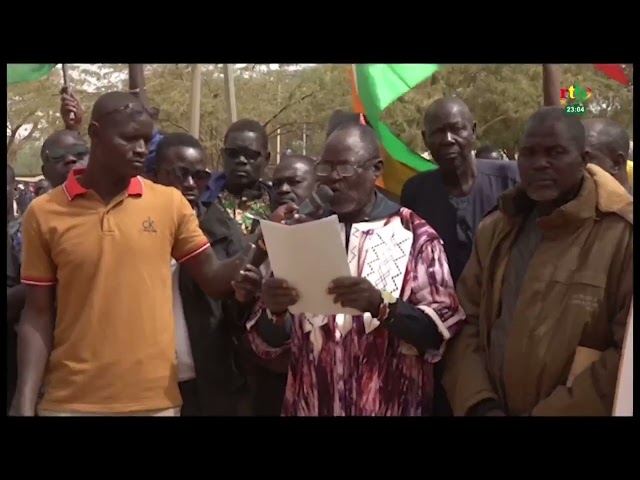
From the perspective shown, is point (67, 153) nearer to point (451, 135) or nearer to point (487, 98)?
point (451, 135)

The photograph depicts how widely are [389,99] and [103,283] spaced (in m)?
3.13

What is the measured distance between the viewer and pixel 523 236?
3059 millimetres

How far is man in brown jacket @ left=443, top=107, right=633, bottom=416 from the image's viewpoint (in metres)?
2.83

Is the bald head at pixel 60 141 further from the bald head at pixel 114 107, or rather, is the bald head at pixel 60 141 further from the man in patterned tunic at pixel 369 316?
the man in patterned tunic at pixel 369 316

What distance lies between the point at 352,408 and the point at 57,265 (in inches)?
49.1

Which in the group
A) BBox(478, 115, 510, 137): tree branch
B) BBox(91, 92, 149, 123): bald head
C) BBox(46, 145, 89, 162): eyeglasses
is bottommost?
BBox(46, 145, 89, 162): eyeglasses

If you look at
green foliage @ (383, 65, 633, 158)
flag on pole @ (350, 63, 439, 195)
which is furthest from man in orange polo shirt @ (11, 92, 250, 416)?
green foliage @ (383, 65, 633, 158)

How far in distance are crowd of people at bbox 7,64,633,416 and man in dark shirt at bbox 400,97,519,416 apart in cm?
52

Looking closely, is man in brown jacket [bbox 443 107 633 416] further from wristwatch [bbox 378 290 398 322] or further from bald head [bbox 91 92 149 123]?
bald head [bbox 91 92 149 123]

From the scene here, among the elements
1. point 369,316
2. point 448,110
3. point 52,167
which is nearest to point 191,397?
point 369,316

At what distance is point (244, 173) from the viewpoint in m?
4.12

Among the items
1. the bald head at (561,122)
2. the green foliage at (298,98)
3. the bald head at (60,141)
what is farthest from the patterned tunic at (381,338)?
the green foliage at (298,98)

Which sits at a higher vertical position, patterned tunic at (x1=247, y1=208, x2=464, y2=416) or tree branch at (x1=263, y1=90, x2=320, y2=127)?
tree branch at (x1=263, y1=90, x2=320, y2=127)

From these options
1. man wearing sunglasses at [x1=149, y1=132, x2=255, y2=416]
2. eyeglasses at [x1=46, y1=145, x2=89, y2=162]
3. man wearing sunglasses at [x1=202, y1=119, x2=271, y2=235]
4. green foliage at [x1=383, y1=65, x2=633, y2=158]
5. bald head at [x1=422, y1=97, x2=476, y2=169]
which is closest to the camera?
man wearing sunglasses at [x1=149, y1=132, x2=255, y2=416]
